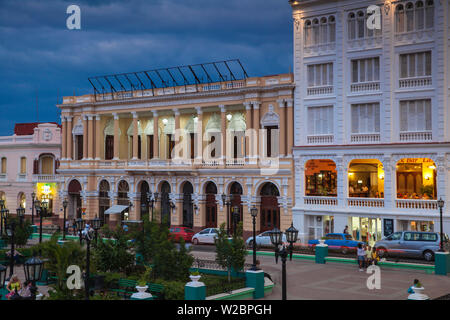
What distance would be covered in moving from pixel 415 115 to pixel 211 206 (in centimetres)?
1899

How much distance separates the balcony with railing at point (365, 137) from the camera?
3966 cm

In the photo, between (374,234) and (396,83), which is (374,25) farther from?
(374,234)

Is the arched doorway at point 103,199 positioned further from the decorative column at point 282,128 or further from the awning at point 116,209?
the decorative column at point 282,128

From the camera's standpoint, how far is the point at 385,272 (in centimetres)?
2866

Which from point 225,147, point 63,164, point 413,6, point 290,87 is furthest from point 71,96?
point 413,6

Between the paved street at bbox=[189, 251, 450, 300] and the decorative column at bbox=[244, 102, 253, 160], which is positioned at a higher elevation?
the decorative column at bbox=[244, 102, 253, 160]

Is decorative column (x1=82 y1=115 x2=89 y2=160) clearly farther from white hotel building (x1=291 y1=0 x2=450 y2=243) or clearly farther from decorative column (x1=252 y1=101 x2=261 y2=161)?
white hotel building (x1=291 y1=0 x2=450 y2=243)

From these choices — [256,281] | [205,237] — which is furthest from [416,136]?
[256,281]

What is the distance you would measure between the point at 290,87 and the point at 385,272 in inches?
750

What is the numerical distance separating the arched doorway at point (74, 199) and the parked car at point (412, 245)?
1319 inches

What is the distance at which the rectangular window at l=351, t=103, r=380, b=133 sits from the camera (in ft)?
131

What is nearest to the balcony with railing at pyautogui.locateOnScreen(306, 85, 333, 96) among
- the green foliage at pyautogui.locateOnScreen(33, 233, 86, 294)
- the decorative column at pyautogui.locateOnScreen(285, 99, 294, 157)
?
the decorative column at pyautogui.locateOnScreen(285, 99, 294, 157)

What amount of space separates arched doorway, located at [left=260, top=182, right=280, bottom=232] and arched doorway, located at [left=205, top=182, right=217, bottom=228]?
187 inches

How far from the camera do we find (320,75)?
42281mm
